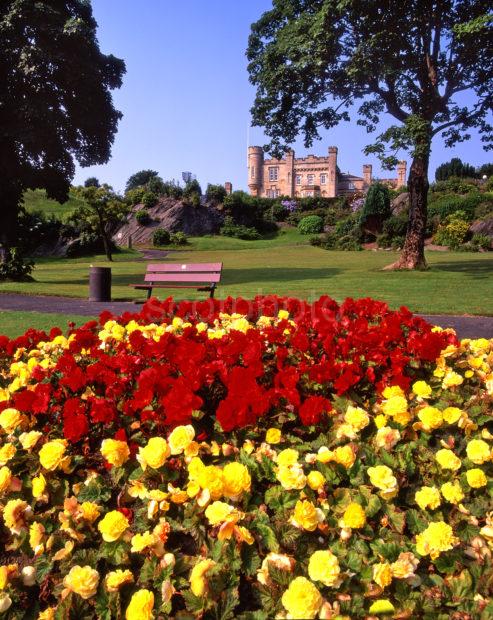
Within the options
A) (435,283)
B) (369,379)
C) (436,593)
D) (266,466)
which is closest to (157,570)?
(266,466)

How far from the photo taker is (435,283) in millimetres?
15039

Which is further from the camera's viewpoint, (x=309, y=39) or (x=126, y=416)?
(x=309, y=39)

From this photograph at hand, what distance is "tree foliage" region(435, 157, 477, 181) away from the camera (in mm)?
63688

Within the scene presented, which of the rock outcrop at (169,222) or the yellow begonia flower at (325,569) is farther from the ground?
the rock outcrop at (169,222)

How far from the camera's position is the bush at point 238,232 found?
5219 centimetres

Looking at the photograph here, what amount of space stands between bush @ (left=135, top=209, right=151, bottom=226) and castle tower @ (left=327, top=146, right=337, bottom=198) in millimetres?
56252

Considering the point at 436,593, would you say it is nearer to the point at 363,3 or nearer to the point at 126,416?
the point at 126,416

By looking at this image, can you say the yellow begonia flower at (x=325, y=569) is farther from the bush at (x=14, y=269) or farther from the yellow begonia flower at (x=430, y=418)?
the bush at (x=14, y=269)

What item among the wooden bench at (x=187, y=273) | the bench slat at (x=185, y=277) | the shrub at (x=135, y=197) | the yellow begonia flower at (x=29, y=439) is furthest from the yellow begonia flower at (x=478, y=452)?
the shrub at (x=135, y=197)

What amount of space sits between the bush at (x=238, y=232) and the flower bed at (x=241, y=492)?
49289 millimetres

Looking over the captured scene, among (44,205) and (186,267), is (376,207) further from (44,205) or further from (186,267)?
(186,267)

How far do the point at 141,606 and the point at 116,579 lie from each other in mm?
190

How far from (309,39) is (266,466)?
721 inches

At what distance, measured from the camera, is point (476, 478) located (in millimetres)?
2221
